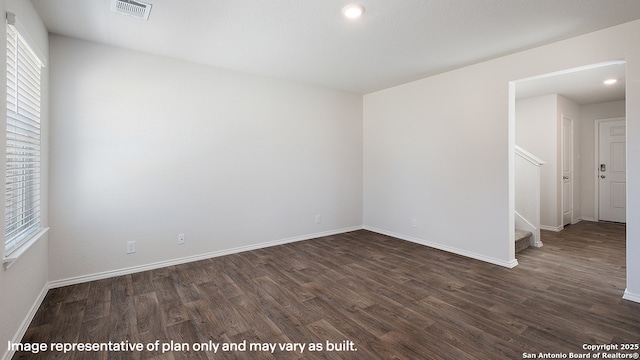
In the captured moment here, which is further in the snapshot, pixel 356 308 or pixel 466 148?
pixel 466 148

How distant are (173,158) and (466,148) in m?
3.72

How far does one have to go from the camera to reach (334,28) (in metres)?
2.72

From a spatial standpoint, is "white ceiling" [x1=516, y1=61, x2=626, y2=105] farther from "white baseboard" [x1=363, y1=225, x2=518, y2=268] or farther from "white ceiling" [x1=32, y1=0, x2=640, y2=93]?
"white baseboard" [x1=363, y1=225, x2=518, y2=268]

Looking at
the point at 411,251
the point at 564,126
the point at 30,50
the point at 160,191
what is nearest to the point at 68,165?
the point at 160,191

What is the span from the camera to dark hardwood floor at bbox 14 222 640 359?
1.98 metres

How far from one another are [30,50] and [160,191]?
65.8 inches

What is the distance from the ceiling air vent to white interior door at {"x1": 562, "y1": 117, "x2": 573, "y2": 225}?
678cm

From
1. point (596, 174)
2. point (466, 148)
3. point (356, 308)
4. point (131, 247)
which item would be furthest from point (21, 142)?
point (596, 174)

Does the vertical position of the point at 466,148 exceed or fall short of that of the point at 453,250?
it exceeds it

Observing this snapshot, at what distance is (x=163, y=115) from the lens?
342 centimetres

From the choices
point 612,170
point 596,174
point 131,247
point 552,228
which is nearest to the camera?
point 131,247

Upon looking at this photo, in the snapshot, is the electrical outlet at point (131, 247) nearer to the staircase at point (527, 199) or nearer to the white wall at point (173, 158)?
the white wall at point (173, 158)

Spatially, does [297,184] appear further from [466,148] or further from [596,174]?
[596,174]

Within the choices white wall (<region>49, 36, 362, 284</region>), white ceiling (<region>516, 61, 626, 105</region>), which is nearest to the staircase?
white ceiling (<region>516, 61, 626, 105</region>)
